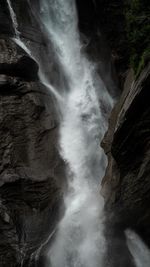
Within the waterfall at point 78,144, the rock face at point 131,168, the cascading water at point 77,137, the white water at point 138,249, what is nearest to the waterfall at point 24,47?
the cascading water at point 77,137

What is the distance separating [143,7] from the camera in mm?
11742

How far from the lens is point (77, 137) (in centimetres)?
1491

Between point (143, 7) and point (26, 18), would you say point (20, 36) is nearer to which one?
point (26, 18)

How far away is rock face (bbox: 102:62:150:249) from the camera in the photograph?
10680 mm

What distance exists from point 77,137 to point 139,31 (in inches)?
208

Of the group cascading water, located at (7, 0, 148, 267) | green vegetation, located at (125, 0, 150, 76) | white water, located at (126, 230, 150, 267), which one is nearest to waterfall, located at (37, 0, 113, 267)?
cascading water, located at (7, 0, 148, 267)

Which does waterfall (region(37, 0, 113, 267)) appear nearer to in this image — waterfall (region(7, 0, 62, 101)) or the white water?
waterfall (region(7, 0, 62, 101))

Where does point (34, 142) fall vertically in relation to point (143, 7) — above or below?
below

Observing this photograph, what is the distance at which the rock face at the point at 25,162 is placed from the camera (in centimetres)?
1171

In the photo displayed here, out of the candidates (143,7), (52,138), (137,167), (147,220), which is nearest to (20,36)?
(52,138)

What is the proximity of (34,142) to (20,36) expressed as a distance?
5.87m

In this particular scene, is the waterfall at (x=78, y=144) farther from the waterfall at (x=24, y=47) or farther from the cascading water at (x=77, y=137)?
the waterfall at (x=24, y=47)

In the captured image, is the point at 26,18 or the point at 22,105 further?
the point at 26,18

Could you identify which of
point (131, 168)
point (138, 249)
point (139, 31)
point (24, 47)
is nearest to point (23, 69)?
point (24, 47)
